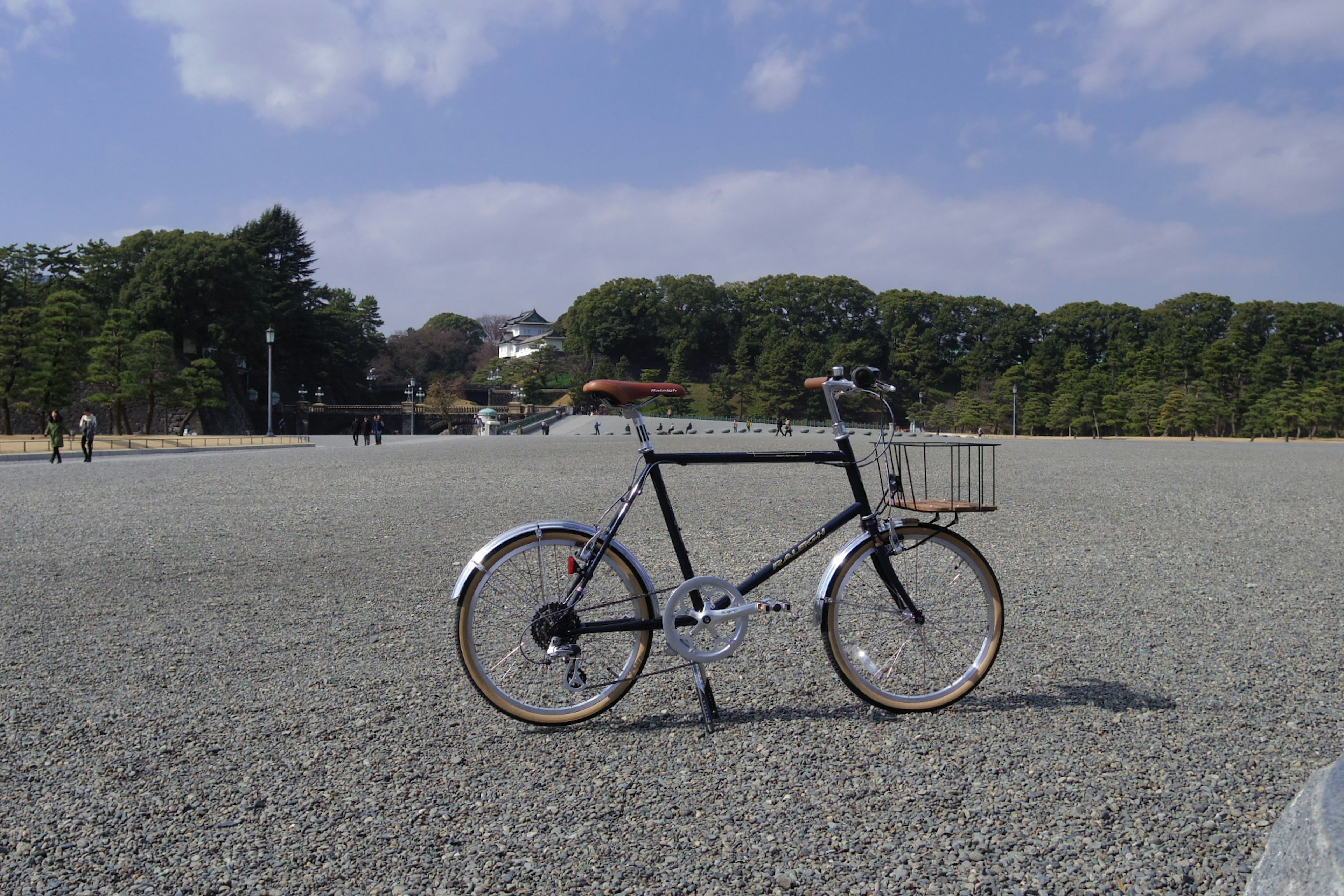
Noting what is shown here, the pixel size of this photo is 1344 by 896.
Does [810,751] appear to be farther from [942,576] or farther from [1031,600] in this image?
[1031,600]

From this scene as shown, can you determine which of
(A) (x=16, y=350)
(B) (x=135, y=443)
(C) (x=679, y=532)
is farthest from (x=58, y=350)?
(C) (x=679, y=532)

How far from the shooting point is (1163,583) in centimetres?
548

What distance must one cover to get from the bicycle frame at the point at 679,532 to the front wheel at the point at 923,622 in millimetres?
35

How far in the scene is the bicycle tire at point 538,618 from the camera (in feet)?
9.60

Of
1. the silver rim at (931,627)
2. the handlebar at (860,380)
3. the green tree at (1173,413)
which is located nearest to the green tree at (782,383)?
the green tree at (1173,413)

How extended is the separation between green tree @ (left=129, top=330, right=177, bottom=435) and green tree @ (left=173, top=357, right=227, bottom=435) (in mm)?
580

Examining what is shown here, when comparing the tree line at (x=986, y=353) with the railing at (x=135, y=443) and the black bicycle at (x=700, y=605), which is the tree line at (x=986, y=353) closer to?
the railing at (x=135, y=443)

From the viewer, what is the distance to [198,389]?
162 ft

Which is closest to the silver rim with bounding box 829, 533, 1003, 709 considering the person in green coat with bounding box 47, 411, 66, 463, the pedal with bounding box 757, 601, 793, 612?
the pedal with bounding box 757, 601, 793, 612

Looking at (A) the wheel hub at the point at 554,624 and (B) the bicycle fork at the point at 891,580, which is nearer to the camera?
(A) the wheel hub at the point at 554,624

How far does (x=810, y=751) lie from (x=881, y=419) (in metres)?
1.22

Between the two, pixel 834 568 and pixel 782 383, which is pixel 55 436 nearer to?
pixel 834 568

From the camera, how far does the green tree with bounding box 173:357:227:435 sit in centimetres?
4794

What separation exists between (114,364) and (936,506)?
164ft
